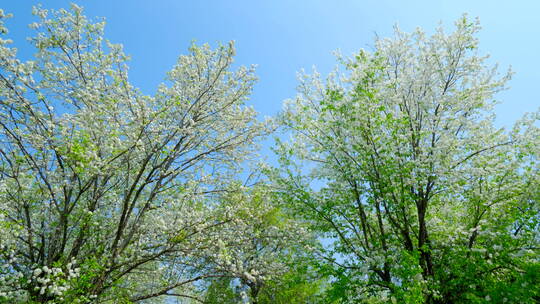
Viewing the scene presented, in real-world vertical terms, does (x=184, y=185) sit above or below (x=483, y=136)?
below

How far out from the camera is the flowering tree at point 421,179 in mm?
10688

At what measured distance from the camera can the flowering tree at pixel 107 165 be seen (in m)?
8.57

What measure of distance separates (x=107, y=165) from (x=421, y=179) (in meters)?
8.99

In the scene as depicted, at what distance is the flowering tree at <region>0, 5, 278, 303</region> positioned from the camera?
28.1ft

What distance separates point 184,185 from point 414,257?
718 cm

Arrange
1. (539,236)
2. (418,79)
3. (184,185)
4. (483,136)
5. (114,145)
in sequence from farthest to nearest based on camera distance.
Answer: (418,79) < (483,136) < (184,185) < (539,236) < (114,145)

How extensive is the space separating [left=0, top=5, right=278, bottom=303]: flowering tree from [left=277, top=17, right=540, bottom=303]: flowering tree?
3223 mm

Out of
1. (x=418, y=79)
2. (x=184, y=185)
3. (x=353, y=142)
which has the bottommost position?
(x=184, y=185)

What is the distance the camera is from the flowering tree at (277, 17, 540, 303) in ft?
35.1

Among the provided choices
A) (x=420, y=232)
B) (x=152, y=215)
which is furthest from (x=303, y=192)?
(x=152, y=215)

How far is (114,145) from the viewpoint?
9.42 m

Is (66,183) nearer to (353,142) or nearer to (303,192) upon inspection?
(303,192)

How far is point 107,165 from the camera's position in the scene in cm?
858

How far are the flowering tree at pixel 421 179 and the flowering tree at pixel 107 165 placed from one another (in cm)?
322
